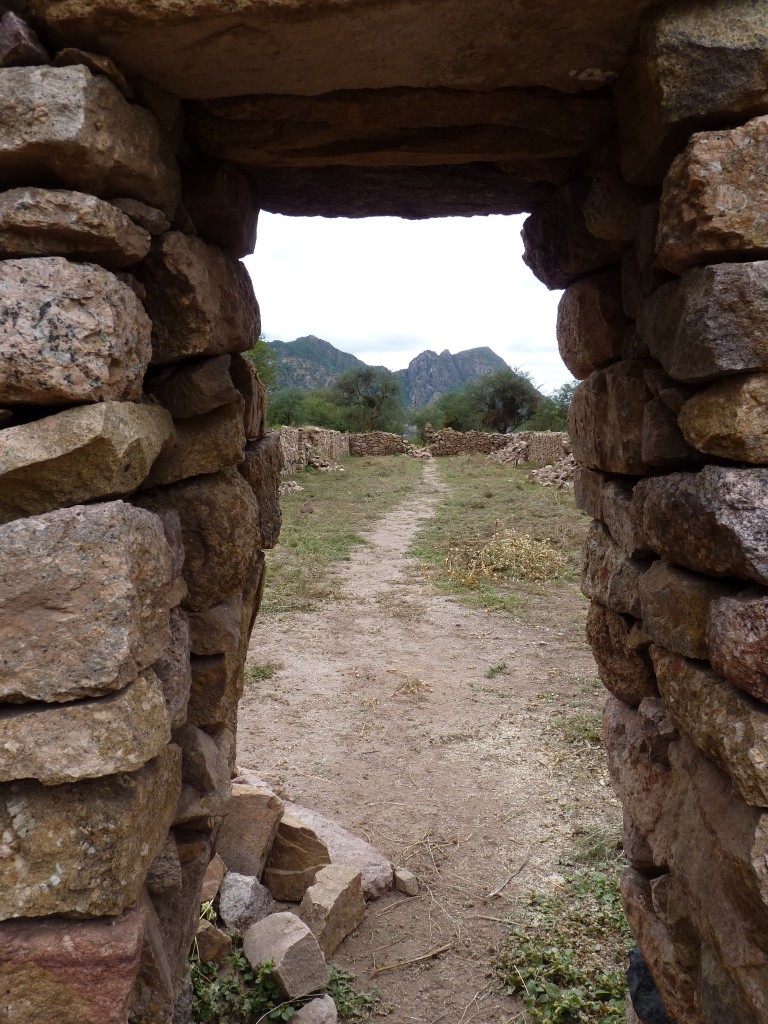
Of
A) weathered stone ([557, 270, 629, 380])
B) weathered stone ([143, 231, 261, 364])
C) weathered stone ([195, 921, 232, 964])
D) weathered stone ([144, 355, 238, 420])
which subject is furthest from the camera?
weathered stone ([195, 921, 232, 964])

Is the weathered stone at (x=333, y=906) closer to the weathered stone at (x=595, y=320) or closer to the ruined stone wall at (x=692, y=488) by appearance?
the ruined stone wall at (x=692, y=488)

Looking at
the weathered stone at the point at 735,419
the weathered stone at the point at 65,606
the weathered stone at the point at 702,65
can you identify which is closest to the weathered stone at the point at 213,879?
the weathered stone at the point at 65,606

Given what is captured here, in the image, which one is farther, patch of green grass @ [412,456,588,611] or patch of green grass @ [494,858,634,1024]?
patch of green grass @ [412,456,588,611]

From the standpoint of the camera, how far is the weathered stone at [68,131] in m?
1.95

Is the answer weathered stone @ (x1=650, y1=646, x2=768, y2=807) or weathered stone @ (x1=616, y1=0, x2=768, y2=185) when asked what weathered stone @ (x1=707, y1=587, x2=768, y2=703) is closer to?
weathered stone @ (x1=650, y1=646, x2=768, y2=807)

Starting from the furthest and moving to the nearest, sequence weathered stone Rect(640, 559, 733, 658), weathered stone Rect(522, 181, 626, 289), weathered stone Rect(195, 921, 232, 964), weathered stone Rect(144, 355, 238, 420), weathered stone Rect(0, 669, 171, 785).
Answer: weathered stone Rect(195, 921, 232, 964) < weathered stone Rect(522, 181, 626, 289) < weathered stone Rect(144, 355, 238, 420) < weathered stone Rect(640, 559, 733, 658) < weathered stone Rect(0, 669, 171, 785)

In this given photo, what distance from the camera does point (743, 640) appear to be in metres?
1.99

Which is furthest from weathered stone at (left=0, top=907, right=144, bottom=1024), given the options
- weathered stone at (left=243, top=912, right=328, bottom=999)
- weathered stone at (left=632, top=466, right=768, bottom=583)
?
weathered stone at (left=632, top=466, right=768, bottom=583)

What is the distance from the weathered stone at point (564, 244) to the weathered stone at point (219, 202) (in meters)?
1.21

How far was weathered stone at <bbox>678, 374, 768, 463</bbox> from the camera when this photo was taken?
2.03 m

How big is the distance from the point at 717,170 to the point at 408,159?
117 cm

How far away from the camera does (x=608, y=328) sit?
3137 millimetres

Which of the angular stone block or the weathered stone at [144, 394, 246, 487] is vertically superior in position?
the weathered stone at [144, 394, 246, 487]

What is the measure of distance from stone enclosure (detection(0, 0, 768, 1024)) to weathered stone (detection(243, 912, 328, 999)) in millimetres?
538
